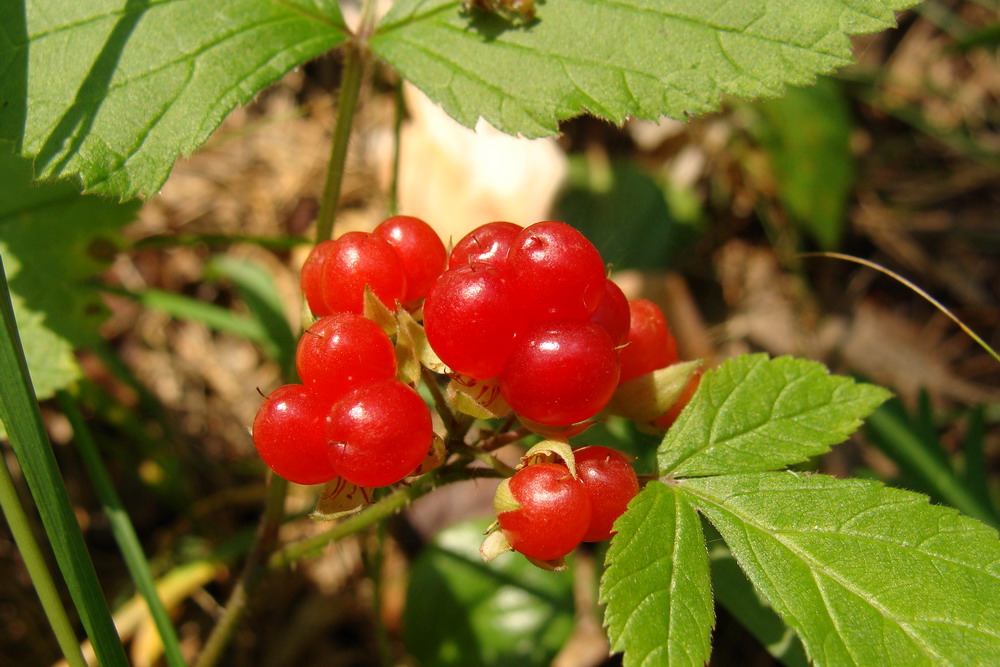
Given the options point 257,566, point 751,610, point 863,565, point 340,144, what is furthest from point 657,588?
point 340,144

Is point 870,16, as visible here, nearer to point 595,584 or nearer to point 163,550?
point 595,584

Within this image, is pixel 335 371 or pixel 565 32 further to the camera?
pixel 565 32

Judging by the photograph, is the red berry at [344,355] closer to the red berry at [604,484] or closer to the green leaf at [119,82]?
the red berry at [604,484]

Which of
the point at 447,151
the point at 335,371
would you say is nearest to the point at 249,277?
the point at 447,151

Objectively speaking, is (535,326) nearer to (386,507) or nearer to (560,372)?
(560,372)

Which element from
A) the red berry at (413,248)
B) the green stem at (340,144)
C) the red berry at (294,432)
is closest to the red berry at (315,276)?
the red berry at (413,248)

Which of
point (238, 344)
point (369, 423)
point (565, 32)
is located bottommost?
point (238, 344)

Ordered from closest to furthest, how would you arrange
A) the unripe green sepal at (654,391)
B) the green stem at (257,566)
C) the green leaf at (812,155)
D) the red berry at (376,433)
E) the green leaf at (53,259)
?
the red berry at (376,433), the unripe green sepal at (654,391), the green stem at (257,566), the green leaf at (53,259), the green leaf at (812,155)
